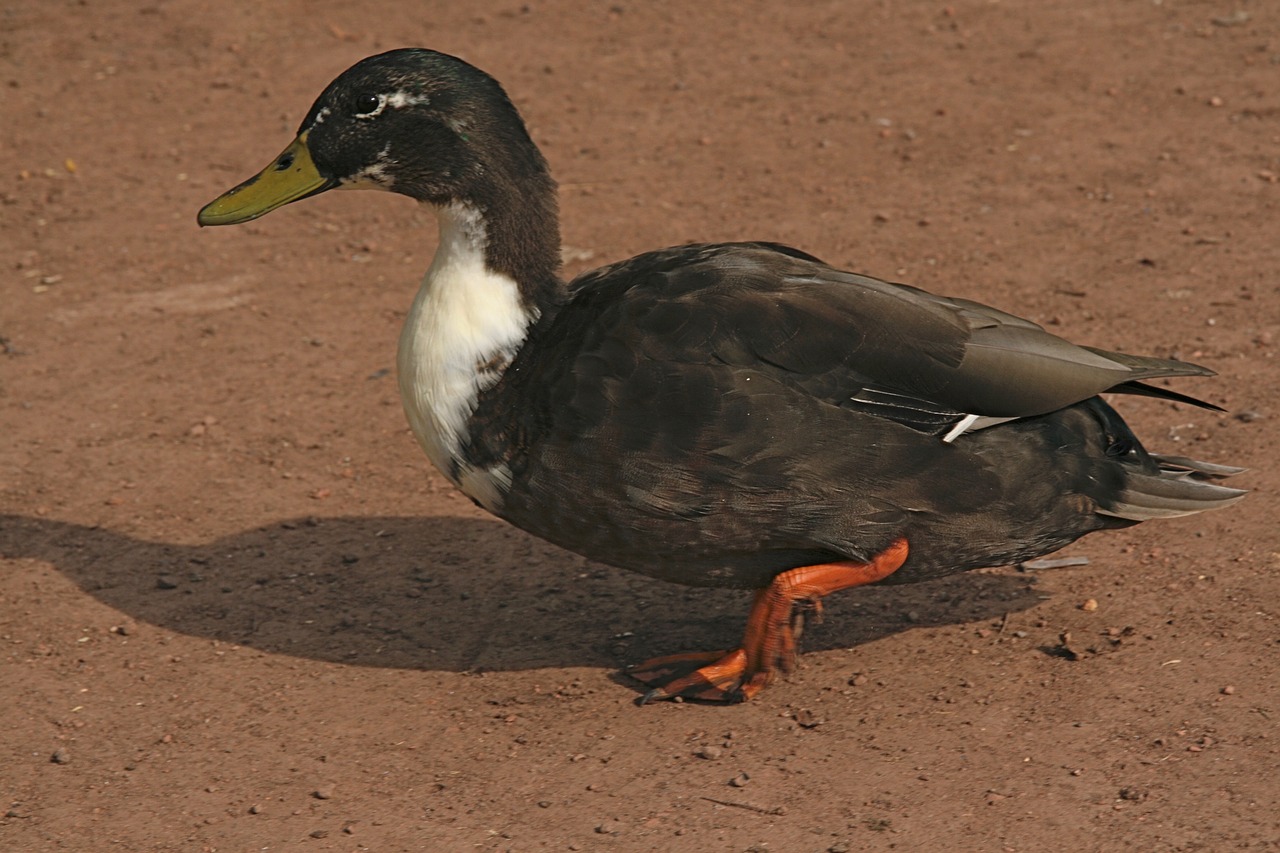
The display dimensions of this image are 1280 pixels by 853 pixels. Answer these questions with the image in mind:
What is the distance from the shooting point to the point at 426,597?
219 inches

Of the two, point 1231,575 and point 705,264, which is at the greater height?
point 705,264

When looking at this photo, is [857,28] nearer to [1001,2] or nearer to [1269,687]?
[1001,2]

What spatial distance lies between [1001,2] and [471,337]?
22.1 feet

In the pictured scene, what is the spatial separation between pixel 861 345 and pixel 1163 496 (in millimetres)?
1127

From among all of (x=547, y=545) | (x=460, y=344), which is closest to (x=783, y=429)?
(x=460, y=344)

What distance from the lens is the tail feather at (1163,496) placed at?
15.5 feet

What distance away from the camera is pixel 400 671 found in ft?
16.7

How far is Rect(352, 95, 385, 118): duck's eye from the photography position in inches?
191

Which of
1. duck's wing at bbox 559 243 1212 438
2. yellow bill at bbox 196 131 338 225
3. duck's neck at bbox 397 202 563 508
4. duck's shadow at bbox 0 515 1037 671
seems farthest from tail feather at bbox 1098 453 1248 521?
yellow bill at bbox 196 131 338 225

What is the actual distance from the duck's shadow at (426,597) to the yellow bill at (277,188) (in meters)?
1.39

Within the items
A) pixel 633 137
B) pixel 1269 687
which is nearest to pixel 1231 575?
pixel 1269 687

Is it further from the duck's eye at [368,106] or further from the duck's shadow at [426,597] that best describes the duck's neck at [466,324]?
the duck's shadow at [426,597]

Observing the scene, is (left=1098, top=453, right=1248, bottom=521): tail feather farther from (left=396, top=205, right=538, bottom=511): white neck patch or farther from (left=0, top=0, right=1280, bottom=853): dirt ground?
(left=396, top=205, right=538, bottom=511): white neck patch

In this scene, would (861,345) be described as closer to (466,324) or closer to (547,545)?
(466,324)
